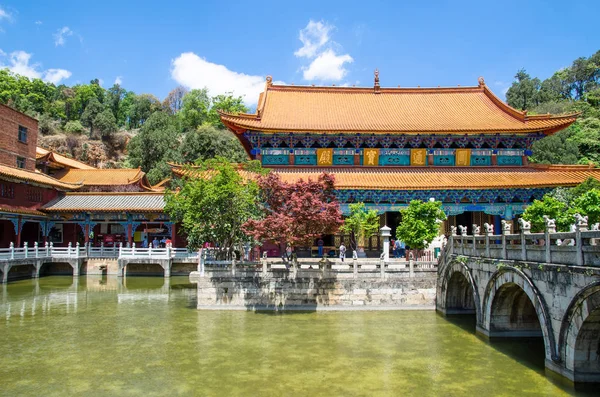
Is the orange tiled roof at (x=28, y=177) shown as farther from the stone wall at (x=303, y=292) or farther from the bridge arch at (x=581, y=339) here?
the bridge arch at (x=581, y=339)

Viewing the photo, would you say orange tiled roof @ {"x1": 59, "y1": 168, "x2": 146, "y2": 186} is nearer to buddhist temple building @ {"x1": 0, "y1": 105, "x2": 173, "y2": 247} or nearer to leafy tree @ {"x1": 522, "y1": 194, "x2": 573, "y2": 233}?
buddhist temple building @ {"x1": 0, "y1": 105, "x2": 173, "y2": 247}

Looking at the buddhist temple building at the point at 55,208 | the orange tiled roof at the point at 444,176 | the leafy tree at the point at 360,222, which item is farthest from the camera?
the buddhist temple building at the point at 55,208

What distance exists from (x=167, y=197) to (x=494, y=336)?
16.1m

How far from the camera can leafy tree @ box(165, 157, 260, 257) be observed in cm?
1908

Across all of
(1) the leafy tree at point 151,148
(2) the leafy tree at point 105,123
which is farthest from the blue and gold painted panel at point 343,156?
(2) the leafy tree at point 105,123

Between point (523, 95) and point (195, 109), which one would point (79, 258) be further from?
point (523, 95)

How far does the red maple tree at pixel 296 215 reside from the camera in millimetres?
17922

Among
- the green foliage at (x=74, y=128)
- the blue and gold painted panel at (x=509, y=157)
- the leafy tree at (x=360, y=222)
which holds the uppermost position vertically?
the green foliage at (x=74, y=128)

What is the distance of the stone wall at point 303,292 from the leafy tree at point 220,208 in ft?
6.10

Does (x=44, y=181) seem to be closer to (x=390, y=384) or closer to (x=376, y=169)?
(x=376, y=169)

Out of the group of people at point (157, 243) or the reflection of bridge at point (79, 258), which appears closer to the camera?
the reflection of bridge at point (79, 258)

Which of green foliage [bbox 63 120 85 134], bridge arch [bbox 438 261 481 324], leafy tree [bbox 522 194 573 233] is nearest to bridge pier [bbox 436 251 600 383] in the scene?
bridge arch [bbox 438 261 481 324]

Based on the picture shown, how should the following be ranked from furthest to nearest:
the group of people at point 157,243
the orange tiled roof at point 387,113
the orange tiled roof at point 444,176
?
the group of people at point 157,243 → the orange tiled roof at point 387,113 → the orange tiled roof at point 444,176

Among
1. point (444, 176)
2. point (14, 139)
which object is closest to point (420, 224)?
point (444, 176)
